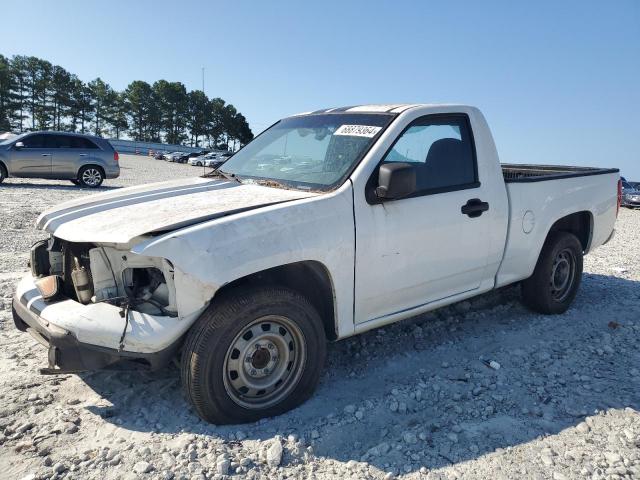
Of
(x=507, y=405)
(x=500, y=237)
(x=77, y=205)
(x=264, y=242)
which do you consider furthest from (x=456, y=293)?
(x=77, y=205)

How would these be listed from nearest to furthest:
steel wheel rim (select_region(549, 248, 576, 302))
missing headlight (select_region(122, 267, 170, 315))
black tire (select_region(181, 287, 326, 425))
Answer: black tire (select_region(181, 287, 326, 425))
missing headlight (select_region(122, 267, 170, 315))
steel wheel rim (select_region(549, 248, 576, 302))

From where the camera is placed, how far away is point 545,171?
237 inches

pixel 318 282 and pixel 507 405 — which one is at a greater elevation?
pixel 318 282

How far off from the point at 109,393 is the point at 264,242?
1.55 meters

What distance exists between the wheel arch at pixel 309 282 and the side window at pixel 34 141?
575 inches

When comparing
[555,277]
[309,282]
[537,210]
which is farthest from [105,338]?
[555,277]

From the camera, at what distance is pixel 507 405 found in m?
3.32

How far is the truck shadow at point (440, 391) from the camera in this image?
2924 millimetres

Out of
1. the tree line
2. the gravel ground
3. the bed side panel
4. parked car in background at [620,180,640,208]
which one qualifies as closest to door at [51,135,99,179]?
the gravel ground

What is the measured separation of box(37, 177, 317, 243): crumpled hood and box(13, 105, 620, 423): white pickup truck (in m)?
0.02

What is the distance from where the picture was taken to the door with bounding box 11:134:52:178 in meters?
14.7

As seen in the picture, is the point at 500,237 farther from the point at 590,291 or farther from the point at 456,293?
the point at 590,291

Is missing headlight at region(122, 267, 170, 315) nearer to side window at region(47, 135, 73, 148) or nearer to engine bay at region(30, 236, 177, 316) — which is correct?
engine bay at region(30, 236, 177, 316)

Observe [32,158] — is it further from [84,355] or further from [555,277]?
[555,277]
